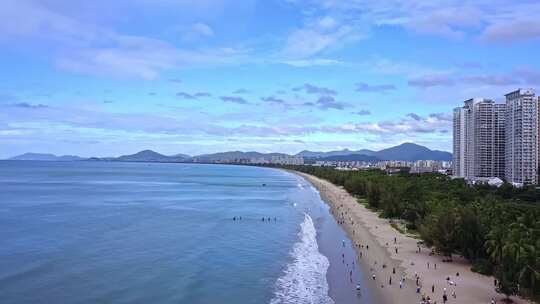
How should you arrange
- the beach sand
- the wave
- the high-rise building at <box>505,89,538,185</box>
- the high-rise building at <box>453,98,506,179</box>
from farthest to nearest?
1. the high-rise building at <box>453,98,506,179</box>
2. the high-rise building at <box>505,89,538,185</box>
3. the beach sand
4. the wave

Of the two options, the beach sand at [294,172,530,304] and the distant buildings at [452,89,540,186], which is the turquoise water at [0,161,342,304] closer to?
the beach sand at [294,172,530,304]

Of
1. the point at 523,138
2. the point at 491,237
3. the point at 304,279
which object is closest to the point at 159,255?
the point at 304,279

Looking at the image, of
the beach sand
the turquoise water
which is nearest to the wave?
the turquoise water

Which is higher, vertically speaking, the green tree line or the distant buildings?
the distant buildings

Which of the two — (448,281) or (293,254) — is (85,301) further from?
(448,281)

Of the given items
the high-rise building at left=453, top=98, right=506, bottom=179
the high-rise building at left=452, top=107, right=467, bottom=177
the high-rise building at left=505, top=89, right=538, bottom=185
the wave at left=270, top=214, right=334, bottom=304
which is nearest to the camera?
the wave at left=270, top=214, right=334, bottom=304
